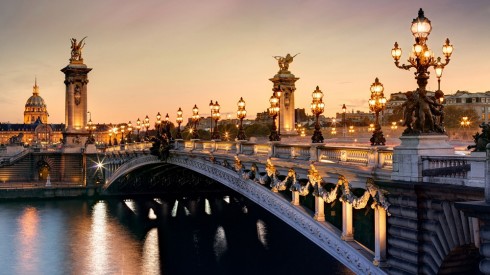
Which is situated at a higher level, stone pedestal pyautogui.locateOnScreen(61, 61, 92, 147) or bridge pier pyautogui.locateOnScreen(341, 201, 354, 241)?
stone pedestal pyautogui.locateOnScreen(61, 61, 92, 147)

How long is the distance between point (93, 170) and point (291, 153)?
64752 mm

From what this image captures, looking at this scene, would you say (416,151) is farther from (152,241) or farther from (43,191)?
(43,191)

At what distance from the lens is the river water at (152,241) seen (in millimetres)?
41375

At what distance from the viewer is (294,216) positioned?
2859 centimetres

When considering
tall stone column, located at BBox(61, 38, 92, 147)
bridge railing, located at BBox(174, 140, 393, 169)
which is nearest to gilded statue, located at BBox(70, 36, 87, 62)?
tall stone column, located at BBox(61, 38, 92, 147)

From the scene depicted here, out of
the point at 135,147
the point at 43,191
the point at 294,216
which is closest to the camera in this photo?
the point at 294,216

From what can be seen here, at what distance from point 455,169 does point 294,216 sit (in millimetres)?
12559

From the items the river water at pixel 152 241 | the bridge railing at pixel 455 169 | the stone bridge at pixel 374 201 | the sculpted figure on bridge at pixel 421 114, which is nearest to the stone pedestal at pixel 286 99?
the river water at pixel 152 241

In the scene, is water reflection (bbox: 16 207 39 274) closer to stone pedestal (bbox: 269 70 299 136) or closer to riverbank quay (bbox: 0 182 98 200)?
riverbank quay (bbox: 0 182 98 200)

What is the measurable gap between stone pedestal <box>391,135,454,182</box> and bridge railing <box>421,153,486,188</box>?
0.20 metres

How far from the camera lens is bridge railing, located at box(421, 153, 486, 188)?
15.7 metres

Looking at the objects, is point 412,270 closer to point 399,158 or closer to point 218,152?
point 399,158

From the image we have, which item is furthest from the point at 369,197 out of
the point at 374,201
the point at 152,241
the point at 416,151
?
the point at 152,241

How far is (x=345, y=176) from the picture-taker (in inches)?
906
